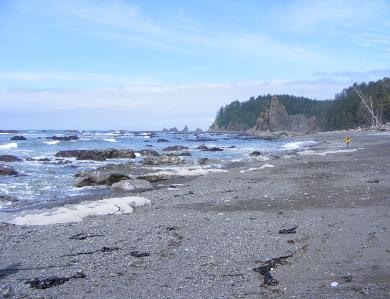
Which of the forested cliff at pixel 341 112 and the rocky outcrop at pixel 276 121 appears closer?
the forested cliff at pixel 341 112

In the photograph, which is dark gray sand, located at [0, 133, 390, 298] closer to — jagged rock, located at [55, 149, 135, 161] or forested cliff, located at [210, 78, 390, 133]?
jagged rock, located at [55, 149, 135, 161]

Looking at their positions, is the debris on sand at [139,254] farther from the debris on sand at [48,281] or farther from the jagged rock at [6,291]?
the jagged rock at [6,291]

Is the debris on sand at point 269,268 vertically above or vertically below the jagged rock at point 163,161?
above

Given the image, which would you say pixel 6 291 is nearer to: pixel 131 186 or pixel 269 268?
pixel 269 268

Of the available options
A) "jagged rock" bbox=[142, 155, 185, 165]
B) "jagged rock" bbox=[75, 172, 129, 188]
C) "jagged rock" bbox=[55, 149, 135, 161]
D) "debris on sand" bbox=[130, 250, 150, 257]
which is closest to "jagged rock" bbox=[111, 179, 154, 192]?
"jagged rock" bbox=[75, 172, 129, 188]

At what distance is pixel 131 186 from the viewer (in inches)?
691

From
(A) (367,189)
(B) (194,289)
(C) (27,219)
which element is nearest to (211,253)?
(B) (194,289)

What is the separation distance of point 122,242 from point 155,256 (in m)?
1.14

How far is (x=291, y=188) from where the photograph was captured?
602 inches

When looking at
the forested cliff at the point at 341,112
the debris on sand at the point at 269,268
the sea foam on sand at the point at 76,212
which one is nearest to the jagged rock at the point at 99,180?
the sea foam on sand at the point at 76,212

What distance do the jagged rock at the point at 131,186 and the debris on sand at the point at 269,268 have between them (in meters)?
10.6

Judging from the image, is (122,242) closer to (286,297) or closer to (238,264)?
(238,264)

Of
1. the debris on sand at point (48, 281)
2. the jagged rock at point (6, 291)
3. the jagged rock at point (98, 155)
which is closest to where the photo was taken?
the jagged rock at point (6, 291)

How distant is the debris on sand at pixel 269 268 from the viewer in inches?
239
